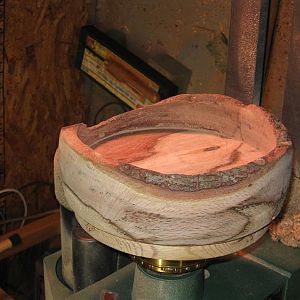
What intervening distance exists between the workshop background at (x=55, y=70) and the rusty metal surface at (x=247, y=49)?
0.57 m

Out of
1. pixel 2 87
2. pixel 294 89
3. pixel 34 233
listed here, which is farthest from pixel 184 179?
pixel 2 87

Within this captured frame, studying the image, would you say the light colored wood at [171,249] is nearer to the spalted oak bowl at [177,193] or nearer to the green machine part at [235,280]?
the spalted oak bowl at [177,193]

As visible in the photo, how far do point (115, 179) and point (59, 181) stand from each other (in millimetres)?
236

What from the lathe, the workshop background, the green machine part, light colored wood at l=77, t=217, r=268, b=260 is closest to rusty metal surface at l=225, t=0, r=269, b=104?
the lathe

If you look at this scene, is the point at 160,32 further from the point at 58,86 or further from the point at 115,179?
the point at 115,179

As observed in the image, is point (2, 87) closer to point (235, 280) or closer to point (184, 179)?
point (235, 280)

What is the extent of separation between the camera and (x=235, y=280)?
96 cm

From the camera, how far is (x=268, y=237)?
1104 mm

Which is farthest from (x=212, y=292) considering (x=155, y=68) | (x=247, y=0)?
(x=155, y=68)

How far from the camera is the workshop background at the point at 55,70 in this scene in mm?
1763

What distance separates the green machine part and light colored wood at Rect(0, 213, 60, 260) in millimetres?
731

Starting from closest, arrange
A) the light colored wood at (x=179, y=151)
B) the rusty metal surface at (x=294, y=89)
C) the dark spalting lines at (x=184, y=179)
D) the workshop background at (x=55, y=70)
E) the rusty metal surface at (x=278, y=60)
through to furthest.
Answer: the dark spalting lines at (x=184, y=179) → the light colored wood at (x=179, y=151) → the rusty metal surface at (x=294, y=89) → the rusty metal surface at (x=278, y=60) → the workshop background at (x=55, y=70)

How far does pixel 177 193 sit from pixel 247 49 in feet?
1.66

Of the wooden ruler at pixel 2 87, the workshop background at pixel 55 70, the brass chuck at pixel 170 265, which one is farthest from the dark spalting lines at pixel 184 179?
the wooden ruler at pixel 2 87
